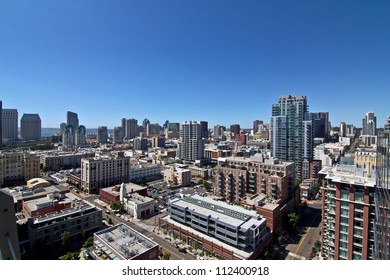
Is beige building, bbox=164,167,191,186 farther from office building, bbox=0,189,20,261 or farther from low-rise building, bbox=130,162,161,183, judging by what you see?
office building, bbox=0,189,20,261

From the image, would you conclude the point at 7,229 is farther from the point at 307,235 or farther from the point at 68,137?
the point at 68,137

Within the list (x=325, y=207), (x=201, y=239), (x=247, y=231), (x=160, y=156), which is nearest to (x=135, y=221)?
(x=201, y=239)

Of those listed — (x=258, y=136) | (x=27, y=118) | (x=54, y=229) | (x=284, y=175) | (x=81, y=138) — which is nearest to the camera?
(x=54, y=229)

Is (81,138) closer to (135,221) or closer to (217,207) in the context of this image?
(135,221)

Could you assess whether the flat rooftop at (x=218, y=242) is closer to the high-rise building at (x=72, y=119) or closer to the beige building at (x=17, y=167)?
the beige building at (x=17, y=167)

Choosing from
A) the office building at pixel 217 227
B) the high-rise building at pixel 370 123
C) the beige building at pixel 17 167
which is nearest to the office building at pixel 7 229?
the office building at pixel 217 227

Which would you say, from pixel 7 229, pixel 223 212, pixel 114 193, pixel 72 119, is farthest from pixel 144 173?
pixel 72 119
